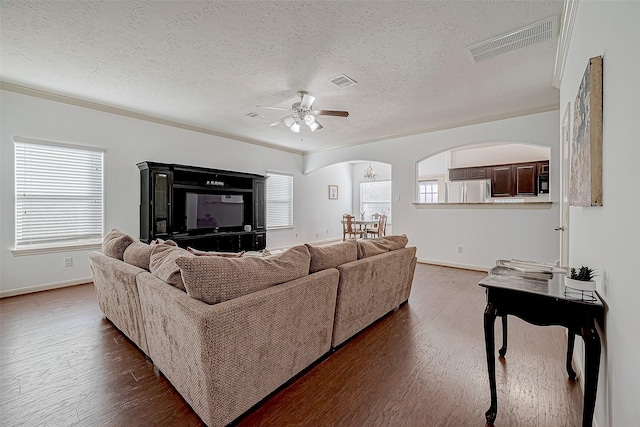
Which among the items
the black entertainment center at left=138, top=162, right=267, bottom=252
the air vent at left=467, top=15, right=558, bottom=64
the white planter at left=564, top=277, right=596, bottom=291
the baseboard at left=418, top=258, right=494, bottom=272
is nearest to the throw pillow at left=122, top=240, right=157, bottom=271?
the black entertainment center at left=138, top=162, right=267, bottom=252

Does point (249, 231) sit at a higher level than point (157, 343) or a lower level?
higher

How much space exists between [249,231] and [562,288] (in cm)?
510

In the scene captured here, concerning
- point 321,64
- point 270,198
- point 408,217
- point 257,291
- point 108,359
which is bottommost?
point 108,359

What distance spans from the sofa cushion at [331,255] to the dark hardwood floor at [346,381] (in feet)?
2.33

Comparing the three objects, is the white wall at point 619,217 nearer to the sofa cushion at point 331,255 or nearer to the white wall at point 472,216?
the sofa cushion at point 331,255

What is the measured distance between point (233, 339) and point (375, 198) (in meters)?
8.62

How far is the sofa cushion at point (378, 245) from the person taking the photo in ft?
8.11

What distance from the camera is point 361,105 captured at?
4.07 m

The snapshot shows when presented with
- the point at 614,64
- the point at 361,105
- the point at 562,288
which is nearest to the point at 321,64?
the point at 361,105

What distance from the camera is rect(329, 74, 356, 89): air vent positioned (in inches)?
125

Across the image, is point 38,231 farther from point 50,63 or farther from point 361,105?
point 361,105

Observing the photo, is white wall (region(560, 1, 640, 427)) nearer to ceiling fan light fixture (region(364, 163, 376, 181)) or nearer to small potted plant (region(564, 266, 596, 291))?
small potted plant (region(564, 266, 596, 291))

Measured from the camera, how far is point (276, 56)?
108 inches

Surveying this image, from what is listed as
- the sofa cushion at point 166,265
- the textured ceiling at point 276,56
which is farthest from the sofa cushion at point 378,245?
the textured ceiling at point 276,56
